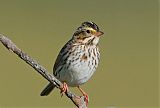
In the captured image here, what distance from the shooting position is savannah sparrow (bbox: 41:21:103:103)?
5.31 meters

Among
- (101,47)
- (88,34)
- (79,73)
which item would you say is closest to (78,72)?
(79,73)

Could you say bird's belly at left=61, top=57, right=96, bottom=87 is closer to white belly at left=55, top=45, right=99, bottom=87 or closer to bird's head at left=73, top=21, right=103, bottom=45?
white belly at left=55, top=45, right=99, bottom=87

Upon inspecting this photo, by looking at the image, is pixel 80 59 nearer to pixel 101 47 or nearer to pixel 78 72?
pixel 78 72

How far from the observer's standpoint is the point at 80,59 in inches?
211

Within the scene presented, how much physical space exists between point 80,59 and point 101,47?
24.4ft

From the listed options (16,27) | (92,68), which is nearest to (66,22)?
(16,27)

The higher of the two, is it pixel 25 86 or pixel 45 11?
pixel 45 11

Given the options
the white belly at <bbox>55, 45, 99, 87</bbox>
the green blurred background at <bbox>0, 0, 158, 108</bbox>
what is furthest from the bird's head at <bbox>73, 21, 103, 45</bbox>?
the green blurred background at <bbox>0, 0, 158, 108</bbox>

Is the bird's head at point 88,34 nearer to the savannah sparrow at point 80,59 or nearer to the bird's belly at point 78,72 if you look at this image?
the savannah sparrow at point 80,59

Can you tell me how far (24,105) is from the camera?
25.2 ft

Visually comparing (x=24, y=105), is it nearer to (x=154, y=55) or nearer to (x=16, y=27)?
(x=154, y=55)

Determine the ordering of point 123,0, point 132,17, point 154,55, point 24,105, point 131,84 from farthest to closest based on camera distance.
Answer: point 123,0
point 132,17
point 154,55
point 131,84
point 24,105

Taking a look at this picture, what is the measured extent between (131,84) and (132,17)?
564 centimetres

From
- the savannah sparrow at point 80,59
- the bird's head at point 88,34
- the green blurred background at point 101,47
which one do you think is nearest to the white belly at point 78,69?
the savannah sparrow at point 80,59
